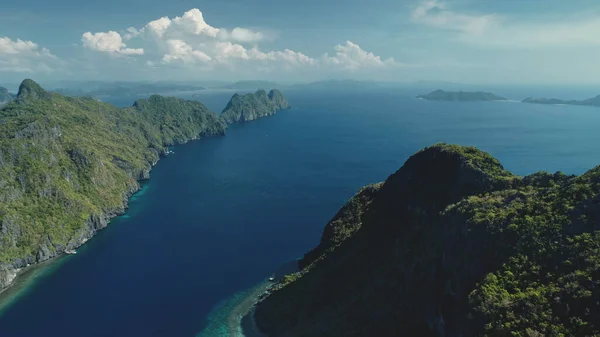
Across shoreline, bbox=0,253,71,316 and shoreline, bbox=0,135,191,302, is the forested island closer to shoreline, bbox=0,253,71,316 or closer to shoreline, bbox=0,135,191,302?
shoreline, bbox=0,135,191,302

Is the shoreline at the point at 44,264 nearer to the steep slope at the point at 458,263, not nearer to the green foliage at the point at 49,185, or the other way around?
the green foliage at the point at 49,185

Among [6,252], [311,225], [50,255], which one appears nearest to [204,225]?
[311,225]

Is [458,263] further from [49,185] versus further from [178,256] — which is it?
[49,185]

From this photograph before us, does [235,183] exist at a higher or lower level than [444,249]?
lower

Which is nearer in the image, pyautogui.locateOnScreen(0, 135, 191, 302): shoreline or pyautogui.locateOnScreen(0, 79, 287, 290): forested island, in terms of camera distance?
pyautogui.locateOnScreen(0, 135, 191, 302): shoreline

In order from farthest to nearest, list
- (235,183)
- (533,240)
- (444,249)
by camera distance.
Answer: (235,183), (444,249), (533,240)

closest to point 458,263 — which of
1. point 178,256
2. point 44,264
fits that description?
point 178,256

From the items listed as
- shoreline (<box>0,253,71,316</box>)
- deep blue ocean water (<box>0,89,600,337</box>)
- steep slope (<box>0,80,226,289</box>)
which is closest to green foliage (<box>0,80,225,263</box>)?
steep slope (<box>0,80,226,289</box>)

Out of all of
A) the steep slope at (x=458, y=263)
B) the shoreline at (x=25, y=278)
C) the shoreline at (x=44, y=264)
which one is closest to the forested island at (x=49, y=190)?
the shoreline at (x=44, y=264)

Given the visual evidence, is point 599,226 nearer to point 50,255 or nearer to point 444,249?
point 444,249
